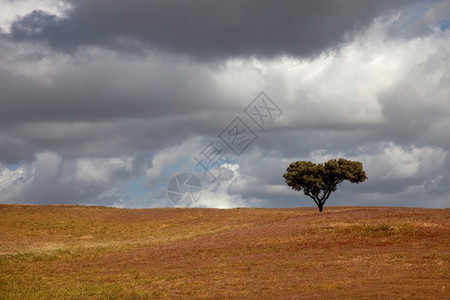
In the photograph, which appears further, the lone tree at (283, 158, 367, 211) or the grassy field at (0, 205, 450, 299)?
the lone tree at (283, 158, 367, 211)

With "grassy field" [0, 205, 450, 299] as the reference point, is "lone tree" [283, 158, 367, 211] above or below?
above

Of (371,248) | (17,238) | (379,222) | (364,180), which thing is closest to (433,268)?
(371,248)

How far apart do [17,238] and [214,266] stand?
37.6m

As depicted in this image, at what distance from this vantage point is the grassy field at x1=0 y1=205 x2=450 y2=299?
86.2 feet

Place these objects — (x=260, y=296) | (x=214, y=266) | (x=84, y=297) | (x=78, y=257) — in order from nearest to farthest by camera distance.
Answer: (x=260, y=296) → (x=84, y=297) → (x=214, y=266) → (x=78, y=257)

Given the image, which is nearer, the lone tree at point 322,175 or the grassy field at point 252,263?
the grassy field at point 252,263

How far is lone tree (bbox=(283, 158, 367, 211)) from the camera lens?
85875 mm

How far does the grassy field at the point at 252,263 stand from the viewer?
26281 mm

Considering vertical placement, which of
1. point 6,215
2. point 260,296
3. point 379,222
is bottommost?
point 260,296

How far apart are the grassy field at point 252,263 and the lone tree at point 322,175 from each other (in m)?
27.8

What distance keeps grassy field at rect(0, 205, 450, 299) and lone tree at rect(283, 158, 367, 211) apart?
27.8 meters

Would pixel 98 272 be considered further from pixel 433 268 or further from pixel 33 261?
pixel 433 268

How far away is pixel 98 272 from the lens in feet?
120

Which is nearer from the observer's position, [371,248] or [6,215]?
[371,248]
